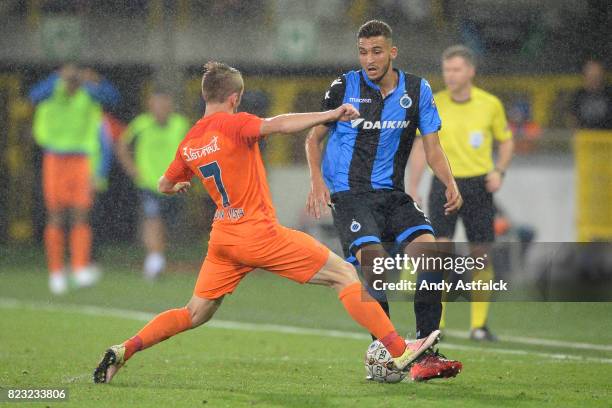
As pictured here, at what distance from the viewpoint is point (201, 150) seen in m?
7.59

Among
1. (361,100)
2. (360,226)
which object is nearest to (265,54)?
(361,100)

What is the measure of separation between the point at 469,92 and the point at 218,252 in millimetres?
3860

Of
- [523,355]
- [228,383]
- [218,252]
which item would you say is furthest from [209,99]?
[523,355]

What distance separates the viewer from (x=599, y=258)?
14555 millimetres

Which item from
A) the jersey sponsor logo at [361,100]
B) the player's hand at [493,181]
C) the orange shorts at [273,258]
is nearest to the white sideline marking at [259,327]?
the player's hand at [493,181]

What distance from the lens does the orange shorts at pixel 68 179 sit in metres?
15.3

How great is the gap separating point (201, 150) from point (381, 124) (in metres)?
1.24

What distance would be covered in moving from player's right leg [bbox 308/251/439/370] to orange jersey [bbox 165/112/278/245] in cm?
40

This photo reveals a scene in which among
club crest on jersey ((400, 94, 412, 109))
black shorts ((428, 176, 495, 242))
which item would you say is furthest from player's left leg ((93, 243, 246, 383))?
black shorts ((428, 176, 495, 242))

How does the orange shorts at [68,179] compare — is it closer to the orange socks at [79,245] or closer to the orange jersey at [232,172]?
the orange socks at [79,245]

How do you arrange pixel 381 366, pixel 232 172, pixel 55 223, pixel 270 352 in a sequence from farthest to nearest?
pixel 55 223 → pixel 270 352 → pixel 381 366 → pixel 232 172

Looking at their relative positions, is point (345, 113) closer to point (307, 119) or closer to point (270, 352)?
point (307, 119)

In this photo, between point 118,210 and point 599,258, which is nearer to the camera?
point 599,258

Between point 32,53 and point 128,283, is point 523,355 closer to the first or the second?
point 128,283
